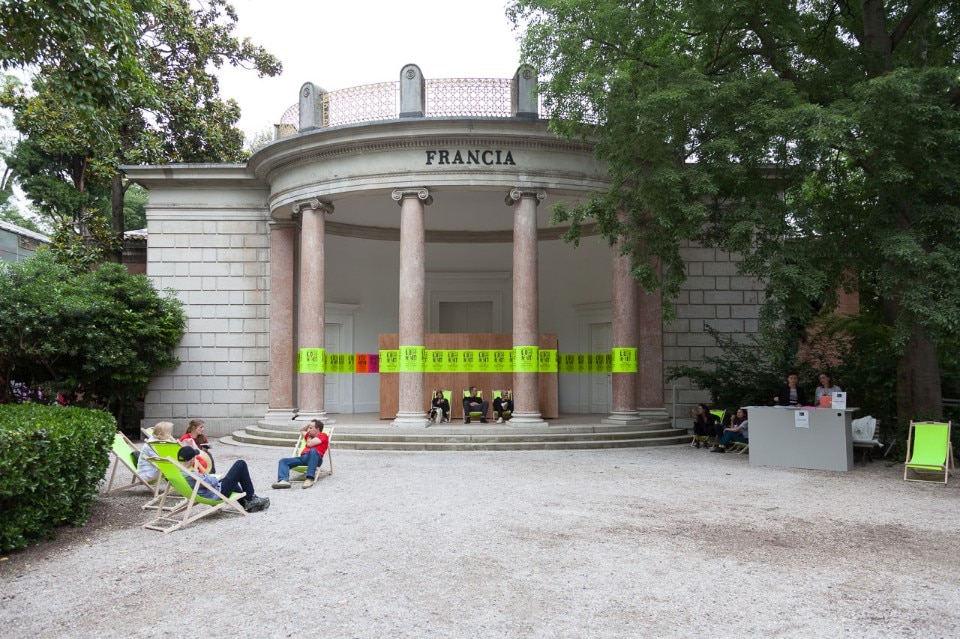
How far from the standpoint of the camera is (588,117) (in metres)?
13.0

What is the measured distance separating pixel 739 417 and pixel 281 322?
1013cm

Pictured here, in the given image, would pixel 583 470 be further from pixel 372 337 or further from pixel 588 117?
pixel 372 337

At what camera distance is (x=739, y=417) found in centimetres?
1373

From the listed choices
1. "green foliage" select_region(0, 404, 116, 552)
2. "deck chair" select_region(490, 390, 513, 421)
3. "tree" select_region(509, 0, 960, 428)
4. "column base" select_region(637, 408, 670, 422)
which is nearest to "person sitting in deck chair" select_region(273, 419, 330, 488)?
"green foliage" select_region(0, 404, 116, 552)

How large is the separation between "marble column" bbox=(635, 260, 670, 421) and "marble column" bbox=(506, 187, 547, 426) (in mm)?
2912

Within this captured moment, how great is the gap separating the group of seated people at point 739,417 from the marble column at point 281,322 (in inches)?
350

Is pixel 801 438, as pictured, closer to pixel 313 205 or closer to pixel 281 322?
pixel 313 205

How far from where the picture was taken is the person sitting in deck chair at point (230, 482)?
7488 mm

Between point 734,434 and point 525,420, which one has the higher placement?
point 525,420

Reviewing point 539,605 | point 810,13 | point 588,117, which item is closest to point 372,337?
point 588,117

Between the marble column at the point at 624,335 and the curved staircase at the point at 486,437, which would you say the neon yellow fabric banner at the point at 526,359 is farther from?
the marble column at the point at 624,335

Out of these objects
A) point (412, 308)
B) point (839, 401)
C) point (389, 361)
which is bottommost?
point (839, 401)

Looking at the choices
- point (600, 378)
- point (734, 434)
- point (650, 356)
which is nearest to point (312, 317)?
point (650, 356)

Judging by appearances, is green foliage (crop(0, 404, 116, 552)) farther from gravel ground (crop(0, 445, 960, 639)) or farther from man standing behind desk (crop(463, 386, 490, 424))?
man standing behind desk (crop(463, 386, 490, 424))
